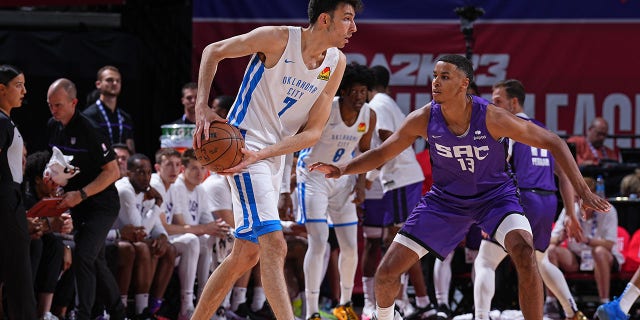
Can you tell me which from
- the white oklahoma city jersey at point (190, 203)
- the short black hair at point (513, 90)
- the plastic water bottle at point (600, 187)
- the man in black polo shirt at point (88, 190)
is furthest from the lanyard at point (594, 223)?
the man in black polo shirt at point (88, 190)

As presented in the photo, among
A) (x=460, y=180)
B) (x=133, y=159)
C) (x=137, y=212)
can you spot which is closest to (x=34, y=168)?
(x=133, y=159)

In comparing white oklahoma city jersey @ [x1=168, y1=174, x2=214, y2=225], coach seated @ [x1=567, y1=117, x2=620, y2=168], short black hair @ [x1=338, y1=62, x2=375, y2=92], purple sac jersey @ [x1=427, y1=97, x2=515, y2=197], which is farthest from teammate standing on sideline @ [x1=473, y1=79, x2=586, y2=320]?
coach seated @ [x1=567, y1=117, x2=620, y2=168]

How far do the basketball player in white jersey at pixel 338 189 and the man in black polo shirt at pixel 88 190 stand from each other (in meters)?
1.63

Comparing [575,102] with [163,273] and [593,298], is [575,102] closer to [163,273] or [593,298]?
[593,298]

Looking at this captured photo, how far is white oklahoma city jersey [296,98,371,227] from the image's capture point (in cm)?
885

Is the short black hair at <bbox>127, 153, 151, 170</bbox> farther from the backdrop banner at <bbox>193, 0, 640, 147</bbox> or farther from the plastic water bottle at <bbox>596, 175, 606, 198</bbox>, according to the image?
the plastic water bottle at <bbox>596, 175, 606, 198</bbox>

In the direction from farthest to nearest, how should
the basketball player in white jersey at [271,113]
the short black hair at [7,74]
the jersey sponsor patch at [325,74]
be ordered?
the short black hair at [7,74]
the jersey sponsor patch at [325,74]
the basketball player in white jersey at [271,113]

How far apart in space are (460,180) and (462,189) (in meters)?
0.06

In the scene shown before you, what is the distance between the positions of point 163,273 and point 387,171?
234cm

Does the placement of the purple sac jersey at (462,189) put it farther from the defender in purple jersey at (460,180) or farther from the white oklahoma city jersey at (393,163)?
the white oklahoma city jersey at (393,163)

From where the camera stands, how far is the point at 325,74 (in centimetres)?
638

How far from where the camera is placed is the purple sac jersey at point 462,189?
6.51 meters

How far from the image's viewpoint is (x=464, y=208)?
659 cm

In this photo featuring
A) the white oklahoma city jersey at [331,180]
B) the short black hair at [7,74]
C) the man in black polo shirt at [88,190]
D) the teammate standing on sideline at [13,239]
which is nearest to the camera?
the teammate standing on sideline at [13,239]
